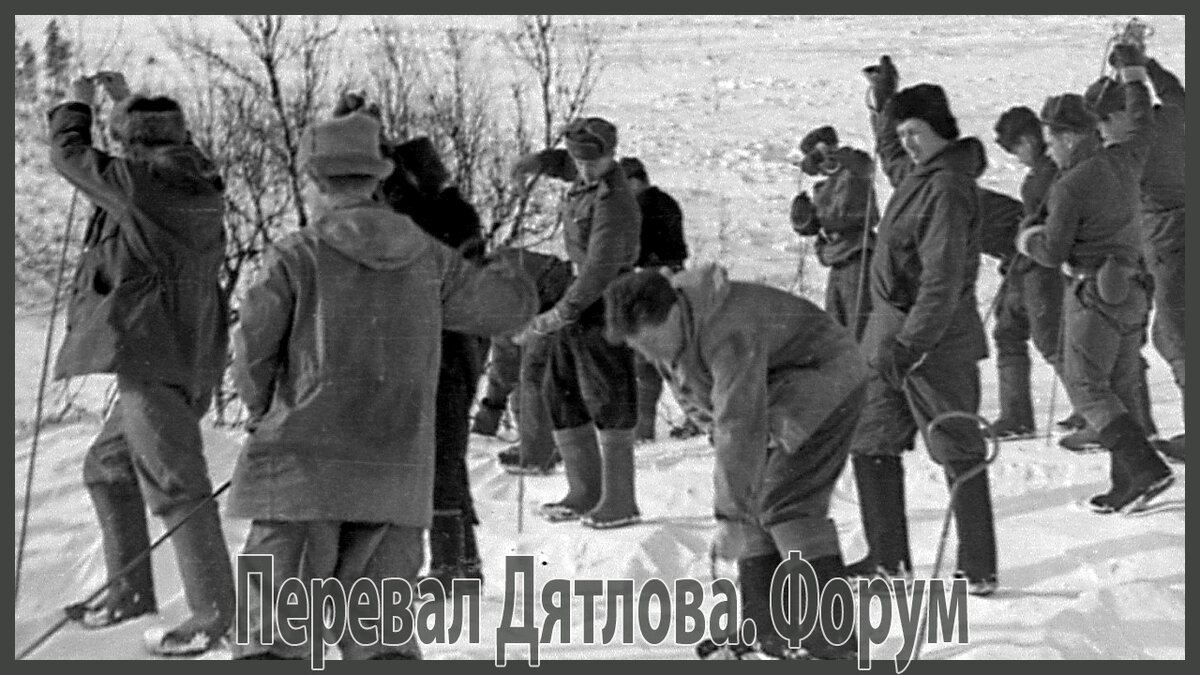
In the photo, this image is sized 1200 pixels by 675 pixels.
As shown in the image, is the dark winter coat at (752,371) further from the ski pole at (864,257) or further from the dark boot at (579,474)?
the dark boot at (579,474)

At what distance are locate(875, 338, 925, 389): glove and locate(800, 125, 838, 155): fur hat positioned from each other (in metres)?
0.67

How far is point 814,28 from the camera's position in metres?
5.80

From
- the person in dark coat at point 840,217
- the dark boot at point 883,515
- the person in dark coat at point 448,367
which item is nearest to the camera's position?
the person in dark coat at point 448,367

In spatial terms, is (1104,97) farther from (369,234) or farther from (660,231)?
(369,234)

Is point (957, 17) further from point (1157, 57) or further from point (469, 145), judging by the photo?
point (469, 145)

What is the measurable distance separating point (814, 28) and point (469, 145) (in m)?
1.05

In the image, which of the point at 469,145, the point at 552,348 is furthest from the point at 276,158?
the point at 552,348

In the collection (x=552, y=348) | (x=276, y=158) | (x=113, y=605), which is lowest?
(x=113, y=605)

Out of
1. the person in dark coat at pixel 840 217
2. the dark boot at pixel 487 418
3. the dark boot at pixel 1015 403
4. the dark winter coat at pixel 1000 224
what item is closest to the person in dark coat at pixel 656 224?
the person in dark coat at pixel 840 217

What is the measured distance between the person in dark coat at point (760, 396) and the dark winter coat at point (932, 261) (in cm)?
36

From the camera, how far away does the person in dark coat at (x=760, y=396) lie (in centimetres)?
479

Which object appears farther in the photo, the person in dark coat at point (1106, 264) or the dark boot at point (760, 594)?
the person in dark coat at point (1106, 264)

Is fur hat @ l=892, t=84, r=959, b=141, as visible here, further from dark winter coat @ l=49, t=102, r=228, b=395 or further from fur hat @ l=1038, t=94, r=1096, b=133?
dark winter coat @ l=49, t=102, r=228, b=395

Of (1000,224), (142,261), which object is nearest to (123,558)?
(142,261)
